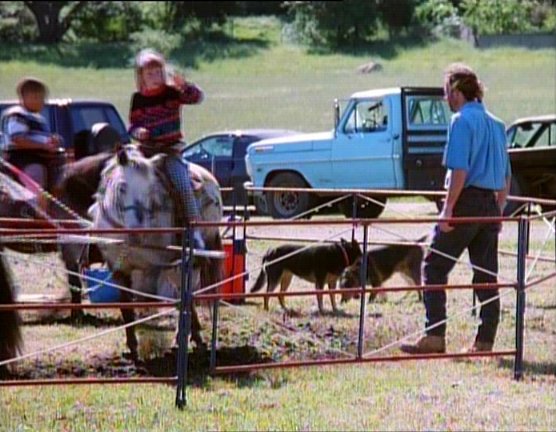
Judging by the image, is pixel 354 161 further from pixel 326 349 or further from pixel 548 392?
pixel 548 392

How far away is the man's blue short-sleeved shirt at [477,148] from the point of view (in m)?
8.73

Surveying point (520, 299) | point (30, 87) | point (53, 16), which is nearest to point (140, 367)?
point (520, 299)

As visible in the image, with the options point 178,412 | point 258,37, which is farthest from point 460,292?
point 258,37

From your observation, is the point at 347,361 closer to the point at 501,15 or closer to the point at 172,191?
the point at 172,191

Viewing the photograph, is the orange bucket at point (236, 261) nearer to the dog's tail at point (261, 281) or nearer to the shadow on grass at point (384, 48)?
the dog's tail at point (261, 281)

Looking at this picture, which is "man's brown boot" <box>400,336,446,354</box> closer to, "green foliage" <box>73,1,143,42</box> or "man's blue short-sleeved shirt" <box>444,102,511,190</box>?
"man's blue short-sleeved shirt" <box>444,102,511,190</box>

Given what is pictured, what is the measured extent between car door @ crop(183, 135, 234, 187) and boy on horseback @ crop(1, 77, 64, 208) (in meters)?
10.5

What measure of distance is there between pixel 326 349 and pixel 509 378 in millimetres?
1477

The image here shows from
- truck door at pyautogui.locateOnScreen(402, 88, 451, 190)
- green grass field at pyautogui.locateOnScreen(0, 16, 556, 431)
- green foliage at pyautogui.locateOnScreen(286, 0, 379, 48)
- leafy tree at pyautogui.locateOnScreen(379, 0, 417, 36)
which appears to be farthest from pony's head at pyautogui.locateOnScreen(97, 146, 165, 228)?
truck door at pyautogui.locateOnScreen(402, 88, 451, 190)

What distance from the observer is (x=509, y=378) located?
27.3ft

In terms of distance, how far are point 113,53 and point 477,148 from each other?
55.2 ft

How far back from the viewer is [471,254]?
30.1 feet

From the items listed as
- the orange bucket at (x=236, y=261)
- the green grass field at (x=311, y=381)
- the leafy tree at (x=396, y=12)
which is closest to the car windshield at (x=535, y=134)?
the green grass field at (x=311, y=381)

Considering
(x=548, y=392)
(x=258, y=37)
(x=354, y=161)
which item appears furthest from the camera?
(x=258, y=37)
